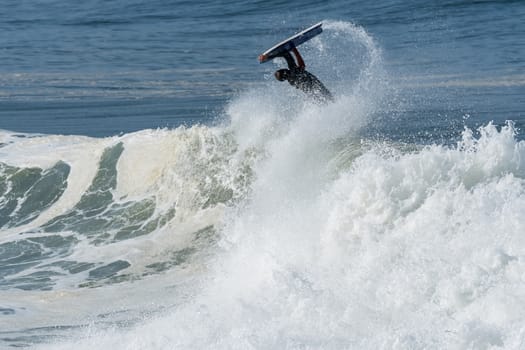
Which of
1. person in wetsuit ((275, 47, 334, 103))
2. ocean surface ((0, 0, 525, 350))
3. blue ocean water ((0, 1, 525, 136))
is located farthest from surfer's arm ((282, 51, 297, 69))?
blue ocean water ((0, 1, 525, 136))

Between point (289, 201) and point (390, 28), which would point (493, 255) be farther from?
point (390, 28)

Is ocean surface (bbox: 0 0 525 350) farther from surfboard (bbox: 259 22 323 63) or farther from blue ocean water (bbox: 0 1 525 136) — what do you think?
surfboard (bbox: 259 22 323 63)

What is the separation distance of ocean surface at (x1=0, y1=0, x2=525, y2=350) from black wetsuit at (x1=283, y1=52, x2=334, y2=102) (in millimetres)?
709

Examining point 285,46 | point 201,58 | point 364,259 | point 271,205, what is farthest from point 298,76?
point 201,58

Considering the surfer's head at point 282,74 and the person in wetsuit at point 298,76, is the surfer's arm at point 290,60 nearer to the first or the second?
the person in wetsuit at point 298,76

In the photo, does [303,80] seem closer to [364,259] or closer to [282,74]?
[282,74]

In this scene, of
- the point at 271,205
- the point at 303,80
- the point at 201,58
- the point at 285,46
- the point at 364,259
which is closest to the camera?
the point at 364,259

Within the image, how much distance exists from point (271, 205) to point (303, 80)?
191 cm

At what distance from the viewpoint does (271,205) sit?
1514 cm

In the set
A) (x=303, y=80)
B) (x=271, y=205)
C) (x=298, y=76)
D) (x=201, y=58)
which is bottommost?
(x=201, y=58)

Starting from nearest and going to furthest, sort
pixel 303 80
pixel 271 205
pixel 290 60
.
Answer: pixel 271 205, pixel 290 60, pixel 303 80

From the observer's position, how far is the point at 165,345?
10.0 metres

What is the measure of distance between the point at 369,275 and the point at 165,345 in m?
2.33

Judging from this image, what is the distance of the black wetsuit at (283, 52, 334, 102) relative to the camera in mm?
15281
